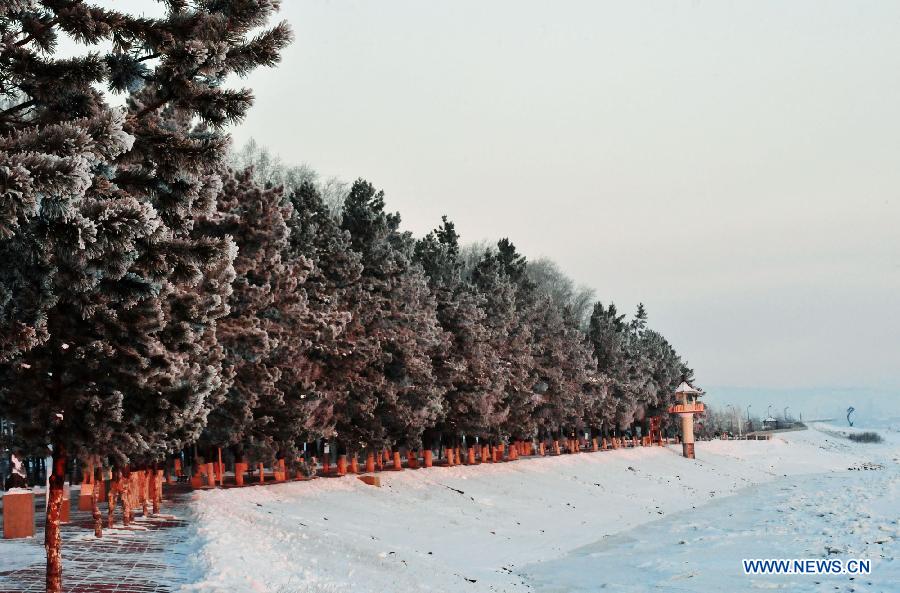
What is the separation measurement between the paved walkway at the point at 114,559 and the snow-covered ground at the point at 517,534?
1.78 ft

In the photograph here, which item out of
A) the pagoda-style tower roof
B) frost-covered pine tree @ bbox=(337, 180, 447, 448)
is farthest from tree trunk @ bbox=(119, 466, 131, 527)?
the pagoda-style tower roof

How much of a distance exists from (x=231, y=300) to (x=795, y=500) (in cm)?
2722

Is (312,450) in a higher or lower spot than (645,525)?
higher

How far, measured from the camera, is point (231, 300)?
33656 mm

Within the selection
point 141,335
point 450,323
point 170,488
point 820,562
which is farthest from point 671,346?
point 141,335

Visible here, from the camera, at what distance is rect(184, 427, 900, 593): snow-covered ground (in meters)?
20.3

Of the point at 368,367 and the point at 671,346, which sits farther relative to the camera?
the point at 671,346

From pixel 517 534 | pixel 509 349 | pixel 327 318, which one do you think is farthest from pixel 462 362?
pixel 517 534

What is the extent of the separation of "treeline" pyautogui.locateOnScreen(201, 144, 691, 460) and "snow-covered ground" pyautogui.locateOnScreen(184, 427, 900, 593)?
298 cm

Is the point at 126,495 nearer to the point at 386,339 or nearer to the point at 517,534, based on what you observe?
the point at 517,534

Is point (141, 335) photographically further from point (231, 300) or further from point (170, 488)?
point (170, 488)

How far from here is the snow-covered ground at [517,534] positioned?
20312 mm

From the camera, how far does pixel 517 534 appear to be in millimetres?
35156

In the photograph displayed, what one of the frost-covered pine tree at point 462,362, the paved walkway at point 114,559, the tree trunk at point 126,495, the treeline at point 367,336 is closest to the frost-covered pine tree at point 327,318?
the treeline at point 367,336
